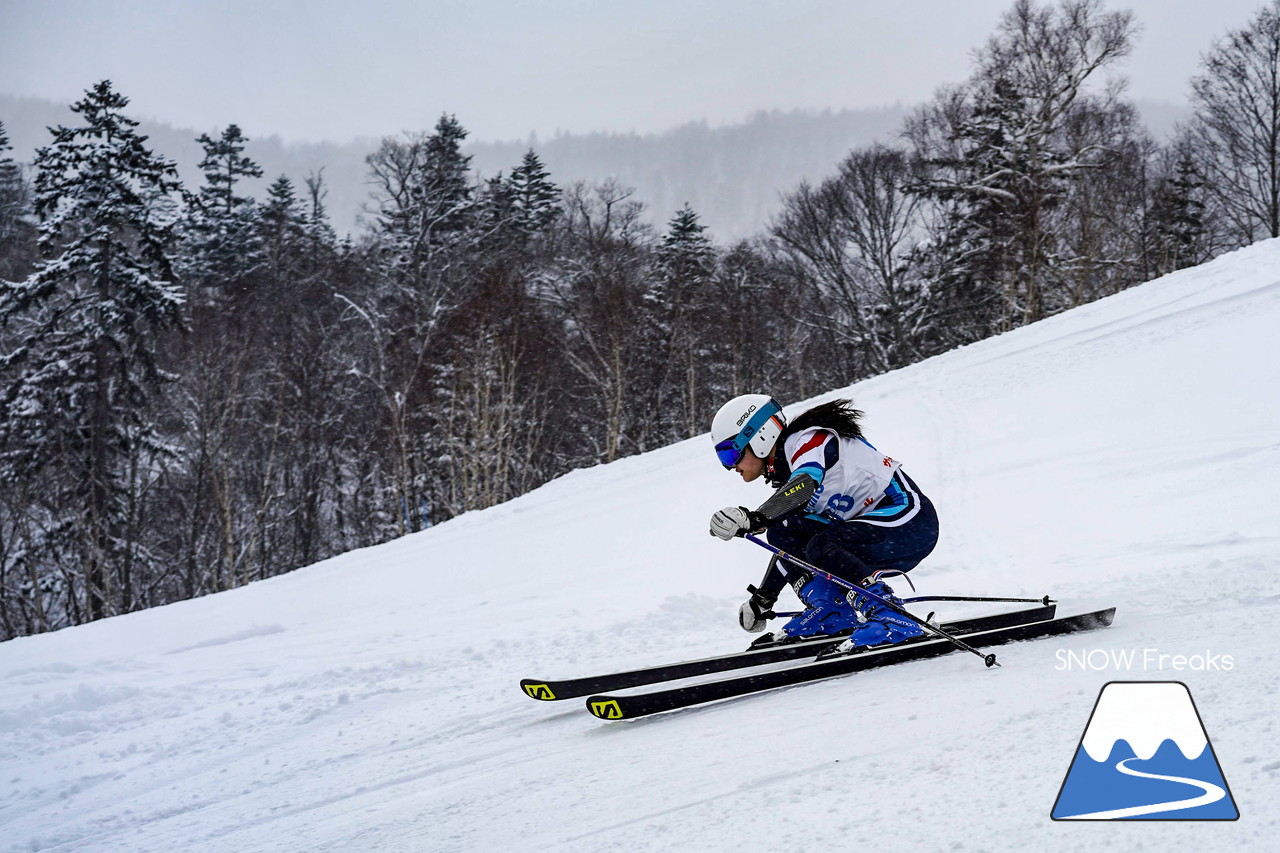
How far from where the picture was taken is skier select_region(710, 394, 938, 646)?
13.7 ft

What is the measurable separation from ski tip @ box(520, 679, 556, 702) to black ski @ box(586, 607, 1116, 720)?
29 cm

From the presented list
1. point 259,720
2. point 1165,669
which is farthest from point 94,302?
point 1165,669

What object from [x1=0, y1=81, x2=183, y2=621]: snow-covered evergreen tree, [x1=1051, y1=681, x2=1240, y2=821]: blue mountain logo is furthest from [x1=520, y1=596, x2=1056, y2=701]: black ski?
[x1=0, y1=81, x2=183, y2=621]: snow-covered evergreen tree

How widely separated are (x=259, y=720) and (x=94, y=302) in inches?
798

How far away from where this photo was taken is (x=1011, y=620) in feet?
15.6

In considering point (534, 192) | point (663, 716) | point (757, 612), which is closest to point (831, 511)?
point (757, 612)

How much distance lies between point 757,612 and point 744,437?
3.35 feet

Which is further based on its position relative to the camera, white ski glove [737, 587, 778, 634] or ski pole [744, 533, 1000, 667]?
white ski glove [737, 587, 778, 634]

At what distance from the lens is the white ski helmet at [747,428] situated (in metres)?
4.47

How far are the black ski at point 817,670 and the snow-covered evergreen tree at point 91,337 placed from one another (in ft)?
66.7

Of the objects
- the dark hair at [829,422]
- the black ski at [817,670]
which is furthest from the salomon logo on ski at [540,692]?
the dark hair at [829,422]

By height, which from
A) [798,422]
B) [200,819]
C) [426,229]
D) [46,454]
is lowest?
[200,819]

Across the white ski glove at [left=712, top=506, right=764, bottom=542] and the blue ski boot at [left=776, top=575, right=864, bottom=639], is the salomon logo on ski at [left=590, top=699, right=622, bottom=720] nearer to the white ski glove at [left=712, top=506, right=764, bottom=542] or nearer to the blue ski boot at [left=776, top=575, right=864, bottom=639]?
the white ski glove at [left=712, top=506, right=764, bottom=542]

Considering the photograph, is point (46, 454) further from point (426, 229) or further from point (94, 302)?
point (426, 229)
